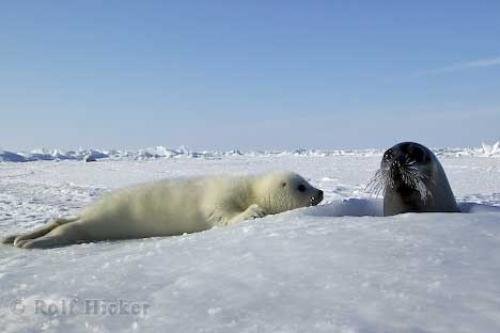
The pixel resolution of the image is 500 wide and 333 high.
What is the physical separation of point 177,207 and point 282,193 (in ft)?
2.46

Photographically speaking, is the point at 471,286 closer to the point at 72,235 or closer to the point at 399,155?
the point at 399,155

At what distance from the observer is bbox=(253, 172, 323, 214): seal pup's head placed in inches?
165

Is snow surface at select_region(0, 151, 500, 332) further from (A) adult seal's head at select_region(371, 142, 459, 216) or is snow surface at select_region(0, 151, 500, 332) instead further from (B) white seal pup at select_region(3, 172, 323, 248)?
(B) white seal pup at select_region(3, 172, 323, 248)

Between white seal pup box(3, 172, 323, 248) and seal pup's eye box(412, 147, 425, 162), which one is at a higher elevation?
seal pup's eye box(412, 147, 425, 162)

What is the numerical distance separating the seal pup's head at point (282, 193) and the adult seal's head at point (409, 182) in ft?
2.78

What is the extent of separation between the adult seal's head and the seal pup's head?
0.85m

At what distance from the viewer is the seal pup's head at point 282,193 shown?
165 inches

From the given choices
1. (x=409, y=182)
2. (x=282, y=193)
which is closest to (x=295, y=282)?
(x=409, y=182)

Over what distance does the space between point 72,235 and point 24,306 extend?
219 cm

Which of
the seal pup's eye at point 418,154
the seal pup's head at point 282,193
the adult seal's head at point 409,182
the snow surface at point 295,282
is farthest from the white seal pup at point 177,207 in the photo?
the snow surface at point 295,282

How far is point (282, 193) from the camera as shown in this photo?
4234mm

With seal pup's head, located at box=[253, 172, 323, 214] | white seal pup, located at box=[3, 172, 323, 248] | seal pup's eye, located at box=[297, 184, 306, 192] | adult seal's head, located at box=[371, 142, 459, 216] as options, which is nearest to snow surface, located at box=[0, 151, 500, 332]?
adult seal's head, located at box=[371, 142, 459, 216]

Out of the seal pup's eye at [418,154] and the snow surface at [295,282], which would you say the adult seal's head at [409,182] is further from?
the snow surface at [295,282]

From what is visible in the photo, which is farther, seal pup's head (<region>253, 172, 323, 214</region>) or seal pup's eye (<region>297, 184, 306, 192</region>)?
seal pup's eye (<region>297, 184, 306, 192</region>)
